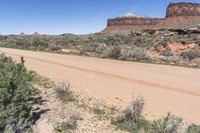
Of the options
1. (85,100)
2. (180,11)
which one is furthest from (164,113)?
(180,11)

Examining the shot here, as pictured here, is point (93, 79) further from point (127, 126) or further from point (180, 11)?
point (180, 11)

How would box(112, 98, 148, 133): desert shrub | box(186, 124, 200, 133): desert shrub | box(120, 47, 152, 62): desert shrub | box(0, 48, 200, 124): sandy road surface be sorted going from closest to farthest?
box(186, 124, 200, 133): desert shrub < box(112, 98, 148, 133): desert shrub < box(0, 48, 200, 124): sandy road surface < box(120, 47, 152, 62): desert shrub

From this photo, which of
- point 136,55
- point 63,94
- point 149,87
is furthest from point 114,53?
point 63,94

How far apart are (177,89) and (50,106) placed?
665 centimetres

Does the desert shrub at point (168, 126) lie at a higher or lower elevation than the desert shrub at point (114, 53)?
lower

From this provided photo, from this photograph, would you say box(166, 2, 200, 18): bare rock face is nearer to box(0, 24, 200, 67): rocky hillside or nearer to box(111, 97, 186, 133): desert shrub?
box(0, 24, 200, 67): rocky hillside

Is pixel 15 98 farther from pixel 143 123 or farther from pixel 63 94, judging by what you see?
pixel 143 123

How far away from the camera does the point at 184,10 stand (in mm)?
105688

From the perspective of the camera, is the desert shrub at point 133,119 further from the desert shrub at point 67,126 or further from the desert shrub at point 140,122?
the desert shrub at point 67,126

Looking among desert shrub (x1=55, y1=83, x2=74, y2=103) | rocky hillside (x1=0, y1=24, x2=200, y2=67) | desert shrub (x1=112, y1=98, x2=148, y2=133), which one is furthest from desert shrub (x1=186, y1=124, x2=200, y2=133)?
rocky hillside (x1=0, y1=24, x2=200, y2=67)

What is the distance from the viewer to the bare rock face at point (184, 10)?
104875mm

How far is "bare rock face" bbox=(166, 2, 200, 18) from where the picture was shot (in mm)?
104875

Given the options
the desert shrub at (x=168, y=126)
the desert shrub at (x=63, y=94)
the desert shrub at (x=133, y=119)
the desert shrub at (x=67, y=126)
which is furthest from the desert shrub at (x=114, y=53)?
the desert shrub at (x=168, y=126)

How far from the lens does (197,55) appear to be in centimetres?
3747
